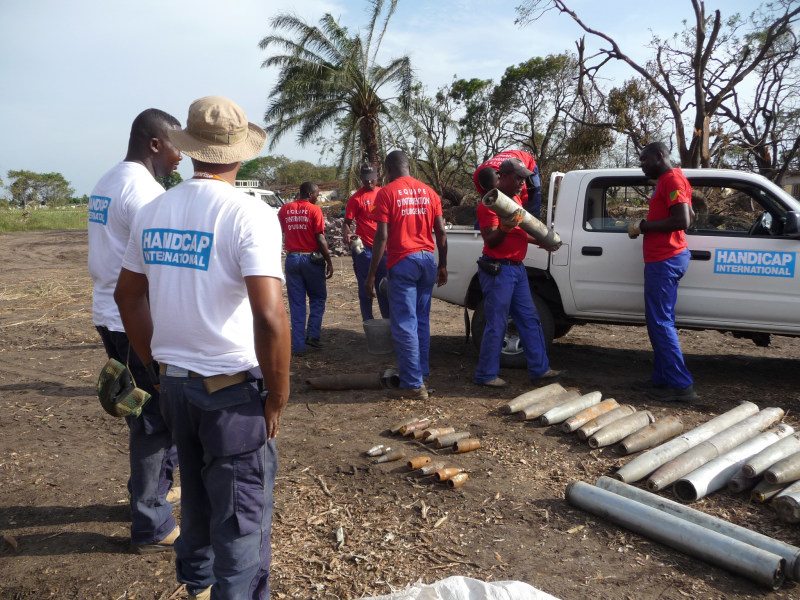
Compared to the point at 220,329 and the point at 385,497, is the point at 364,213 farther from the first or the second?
the point at 220,329

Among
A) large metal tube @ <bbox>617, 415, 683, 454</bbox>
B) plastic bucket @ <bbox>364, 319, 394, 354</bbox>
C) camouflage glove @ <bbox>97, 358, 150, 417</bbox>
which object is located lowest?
large metal tube @ <bbox>617, 415, 683, 454</bbox>

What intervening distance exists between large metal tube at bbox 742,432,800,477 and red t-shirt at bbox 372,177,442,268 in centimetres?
306

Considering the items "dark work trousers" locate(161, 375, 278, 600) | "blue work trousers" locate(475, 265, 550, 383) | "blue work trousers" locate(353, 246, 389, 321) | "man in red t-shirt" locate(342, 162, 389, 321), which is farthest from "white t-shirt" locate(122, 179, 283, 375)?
"man in red t-shirt" locate(342, 162, 389, 321)

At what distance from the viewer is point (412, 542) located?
326 centimetres

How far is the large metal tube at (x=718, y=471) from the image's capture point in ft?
11.9

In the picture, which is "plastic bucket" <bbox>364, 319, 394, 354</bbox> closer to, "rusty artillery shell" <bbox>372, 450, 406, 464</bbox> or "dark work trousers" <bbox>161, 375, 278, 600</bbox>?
"rusty artillery shell" <bbox>372, 450, 406, 464</bbox>

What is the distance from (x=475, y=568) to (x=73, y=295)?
Result: 1132 centimetres

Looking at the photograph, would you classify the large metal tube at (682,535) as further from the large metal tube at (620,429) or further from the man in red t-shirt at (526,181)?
the man in red t-shirt at (526,181)

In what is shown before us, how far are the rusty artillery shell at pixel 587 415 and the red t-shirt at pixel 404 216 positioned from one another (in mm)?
1974

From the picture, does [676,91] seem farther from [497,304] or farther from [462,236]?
[497,304]

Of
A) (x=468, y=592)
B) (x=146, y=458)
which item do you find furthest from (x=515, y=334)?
(x=468, y=592)

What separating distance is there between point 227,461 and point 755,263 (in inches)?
200

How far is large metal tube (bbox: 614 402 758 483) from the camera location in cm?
385

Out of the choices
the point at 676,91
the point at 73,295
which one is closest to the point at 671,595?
the point at 73,295
